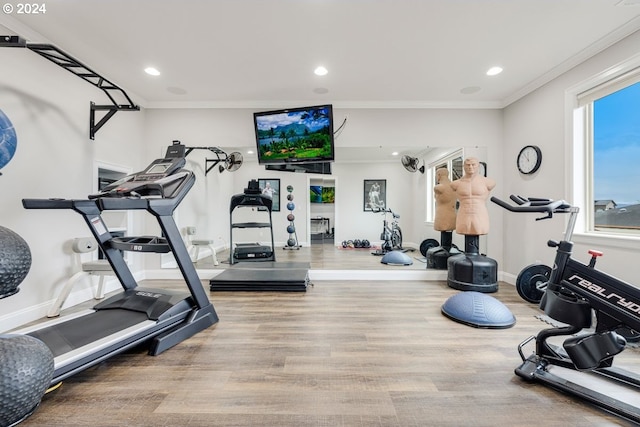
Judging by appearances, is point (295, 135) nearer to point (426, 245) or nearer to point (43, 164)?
point (43, 164)

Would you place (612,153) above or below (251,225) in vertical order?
above

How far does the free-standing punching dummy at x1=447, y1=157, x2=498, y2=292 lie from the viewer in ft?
11.7

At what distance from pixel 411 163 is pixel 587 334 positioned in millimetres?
3433

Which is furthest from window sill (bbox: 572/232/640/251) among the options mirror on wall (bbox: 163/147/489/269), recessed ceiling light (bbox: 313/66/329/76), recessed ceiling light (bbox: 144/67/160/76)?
recessed ceiling light (bbox: 144/67/160/76)

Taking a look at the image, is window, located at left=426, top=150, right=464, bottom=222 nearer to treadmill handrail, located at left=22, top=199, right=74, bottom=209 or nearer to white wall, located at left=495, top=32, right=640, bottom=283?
white wall, located at left=495, top=32, right=640, bottom=283

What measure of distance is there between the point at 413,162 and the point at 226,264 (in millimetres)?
3697

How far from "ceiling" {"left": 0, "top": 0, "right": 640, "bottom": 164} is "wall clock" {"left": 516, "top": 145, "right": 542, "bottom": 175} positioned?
837 mm

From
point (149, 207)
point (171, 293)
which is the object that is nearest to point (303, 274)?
point (171, 293)

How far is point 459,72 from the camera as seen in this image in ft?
10.8

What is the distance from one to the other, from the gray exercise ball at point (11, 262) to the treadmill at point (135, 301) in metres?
0.65

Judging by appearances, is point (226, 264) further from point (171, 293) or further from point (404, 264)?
point (404, 264)

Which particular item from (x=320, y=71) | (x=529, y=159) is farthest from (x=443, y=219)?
(x=320, y=71)

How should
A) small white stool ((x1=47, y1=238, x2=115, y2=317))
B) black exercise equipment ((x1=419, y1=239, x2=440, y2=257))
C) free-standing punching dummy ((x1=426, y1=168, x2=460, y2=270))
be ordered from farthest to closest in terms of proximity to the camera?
black exercise equipment ((x1=419, y1=239, x2=440, y2=257))
free-standing punching dummy ((x1=426, y1=168, x2=460, y2=270))
small white stool ((x1=47, y1=238, x2=115, y2=317))

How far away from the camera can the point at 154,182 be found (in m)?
2.21
